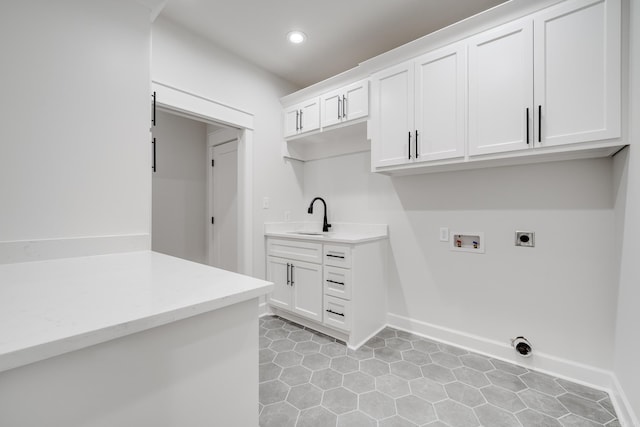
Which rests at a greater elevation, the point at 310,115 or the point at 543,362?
the point at 310,115

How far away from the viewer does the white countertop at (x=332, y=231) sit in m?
2.46

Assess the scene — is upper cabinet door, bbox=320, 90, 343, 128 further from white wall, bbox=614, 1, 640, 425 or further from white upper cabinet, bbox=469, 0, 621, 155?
white wall, bbox=614, 1, 640, 425

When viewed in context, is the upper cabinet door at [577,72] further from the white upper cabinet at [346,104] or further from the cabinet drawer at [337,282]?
the cabinet drawer at [337,282]

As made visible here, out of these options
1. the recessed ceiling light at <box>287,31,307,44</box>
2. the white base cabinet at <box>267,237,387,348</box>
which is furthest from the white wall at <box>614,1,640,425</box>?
the recessed ceiling light at <box>287,31,307,44</box>

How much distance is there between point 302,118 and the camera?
2936mm

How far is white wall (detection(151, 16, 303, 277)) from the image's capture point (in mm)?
2234

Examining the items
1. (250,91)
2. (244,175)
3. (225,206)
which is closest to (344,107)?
(250,91)

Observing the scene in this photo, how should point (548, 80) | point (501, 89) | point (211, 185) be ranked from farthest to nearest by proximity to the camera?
point (211, 185), point (501, 89), point (548, 80)

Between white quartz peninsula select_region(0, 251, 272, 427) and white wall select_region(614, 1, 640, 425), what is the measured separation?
1831mm

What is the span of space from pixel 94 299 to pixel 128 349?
21cm

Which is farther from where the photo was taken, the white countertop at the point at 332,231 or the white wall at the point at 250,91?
the white countertop at the point at 332,231

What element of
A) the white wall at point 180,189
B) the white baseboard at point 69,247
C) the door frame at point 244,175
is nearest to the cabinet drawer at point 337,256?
the door frame at point 244,175

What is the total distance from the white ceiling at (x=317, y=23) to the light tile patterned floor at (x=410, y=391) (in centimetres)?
267

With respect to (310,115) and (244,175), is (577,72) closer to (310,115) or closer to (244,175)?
(310,115)
